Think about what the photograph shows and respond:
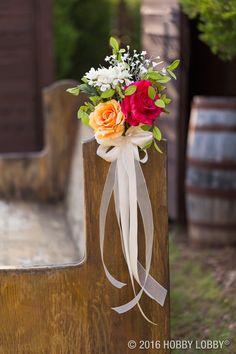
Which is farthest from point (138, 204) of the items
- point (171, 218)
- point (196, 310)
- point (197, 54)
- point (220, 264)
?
point (197, 54)

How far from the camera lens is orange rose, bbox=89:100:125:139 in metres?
3.04

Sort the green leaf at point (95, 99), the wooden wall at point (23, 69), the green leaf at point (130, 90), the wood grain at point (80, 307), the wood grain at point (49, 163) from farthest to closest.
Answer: the wooden wall at point (23, 69), the wood grain at point (49, 163), the wood grain at point (80, 307), the green leaf at point (95, 99), the green leaf at point (130, 90)

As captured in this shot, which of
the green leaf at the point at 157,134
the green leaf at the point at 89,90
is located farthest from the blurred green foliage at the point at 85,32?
the green leaf at the point at 157,134

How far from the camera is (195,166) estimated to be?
6.04 metres

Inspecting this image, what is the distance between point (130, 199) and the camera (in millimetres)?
3139

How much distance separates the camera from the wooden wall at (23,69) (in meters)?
7.41

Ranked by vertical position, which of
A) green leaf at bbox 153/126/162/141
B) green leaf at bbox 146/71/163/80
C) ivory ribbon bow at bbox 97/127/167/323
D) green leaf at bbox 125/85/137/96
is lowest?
ivory ribbon bow at bbox 97/127/167/323

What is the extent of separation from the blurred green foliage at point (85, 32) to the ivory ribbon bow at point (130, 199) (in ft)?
23.4

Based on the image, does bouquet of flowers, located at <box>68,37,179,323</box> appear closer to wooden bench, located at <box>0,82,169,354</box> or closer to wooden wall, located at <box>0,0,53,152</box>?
wooden bench, located at <box>0,82,169,354</box>

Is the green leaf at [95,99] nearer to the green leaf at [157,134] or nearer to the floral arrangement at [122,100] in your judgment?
the floral arrangement at [122,100]

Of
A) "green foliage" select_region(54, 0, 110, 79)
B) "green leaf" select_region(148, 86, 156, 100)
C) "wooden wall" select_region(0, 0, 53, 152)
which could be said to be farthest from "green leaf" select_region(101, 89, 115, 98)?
"green foliage" select_region(54, 0, 110, 79)

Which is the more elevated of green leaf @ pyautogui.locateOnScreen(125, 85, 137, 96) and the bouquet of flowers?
green leaf @ pyautogui.locateOnScreen(125, 85, 137, 96)

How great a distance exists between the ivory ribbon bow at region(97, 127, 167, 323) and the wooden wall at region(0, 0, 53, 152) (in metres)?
4.51

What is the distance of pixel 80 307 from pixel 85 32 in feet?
26.1
